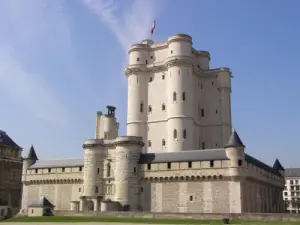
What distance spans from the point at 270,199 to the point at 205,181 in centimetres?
1376

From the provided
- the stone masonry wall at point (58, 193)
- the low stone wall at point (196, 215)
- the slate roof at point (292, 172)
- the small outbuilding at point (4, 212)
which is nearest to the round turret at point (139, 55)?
the stone masonry wall at point (58, 193)

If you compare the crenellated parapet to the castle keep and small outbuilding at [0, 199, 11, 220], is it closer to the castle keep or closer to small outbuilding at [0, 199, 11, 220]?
the castle keep

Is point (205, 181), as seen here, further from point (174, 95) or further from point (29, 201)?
point (29, 201)

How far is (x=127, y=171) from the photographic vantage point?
2080 inches

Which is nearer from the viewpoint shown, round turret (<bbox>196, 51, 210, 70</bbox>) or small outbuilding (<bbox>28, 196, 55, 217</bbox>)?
small outbuilding (<bbox>28, 196, 55, 217</bbox>)

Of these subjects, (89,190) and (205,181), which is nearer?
(205,181)

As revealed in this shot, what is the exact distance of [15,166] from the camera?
7369cm

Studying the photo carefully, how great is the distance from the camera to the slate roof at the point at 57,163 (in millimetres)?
60084

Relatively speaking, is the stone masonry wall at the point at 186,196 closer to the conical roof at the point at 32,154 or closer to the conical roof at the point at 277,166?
the conical roof at the point at 32,154

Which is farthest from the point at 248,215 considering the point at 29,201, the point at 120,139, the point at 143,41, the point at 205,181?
the point at 143,41

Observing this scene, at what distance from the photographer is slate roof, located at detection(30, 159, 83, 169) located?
197 ft

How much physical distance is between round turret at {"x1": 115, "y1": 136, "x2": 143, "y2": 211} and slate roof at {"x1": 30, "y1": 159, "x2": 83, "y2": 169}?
27.3 feet

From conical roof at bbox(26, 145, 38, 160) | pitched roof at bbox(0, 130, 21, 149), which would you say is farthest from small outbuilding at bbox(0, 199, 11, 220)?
pitched roof at bbox(0, 130, 21, 149)

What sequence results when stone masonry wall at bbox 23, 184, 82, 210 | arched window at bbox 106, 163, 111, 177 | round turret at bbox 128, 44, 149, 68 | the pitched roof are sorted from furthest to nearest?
1. the pitched roof
2. round turret at bbox 128, 44, 149, 68
3. stone masonry wall at bbox 23, 184, 82, 210
4. arched window at bbox 106, 163, 111, 177
